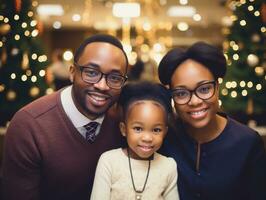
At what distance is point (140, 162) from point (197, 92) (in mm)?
570

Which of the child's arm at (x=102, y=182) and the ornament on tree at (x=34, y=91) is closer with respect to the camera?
the child's arm at (x=102, y=182)

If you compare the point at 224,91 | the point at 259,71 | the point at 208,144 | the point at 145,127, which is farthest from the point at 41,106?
the point at 259,71

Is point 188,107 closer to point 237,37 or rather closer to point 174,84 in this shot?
point 174,84

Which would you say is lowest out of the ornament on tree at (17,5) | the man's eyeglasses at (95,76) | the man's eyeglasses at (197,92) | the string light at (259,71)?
the string light at (259,71)

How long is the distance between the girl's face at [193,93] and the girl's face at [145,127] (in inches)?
6.4

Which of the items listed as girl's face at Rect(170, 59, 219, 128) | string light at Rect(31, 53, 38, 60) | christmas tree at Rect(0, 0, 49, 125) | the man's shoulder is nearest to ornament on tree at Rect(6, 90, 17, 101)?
christmas tree at Rect(0, 0, 49, 125)

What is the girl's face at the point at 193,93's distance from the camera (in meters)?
2.47

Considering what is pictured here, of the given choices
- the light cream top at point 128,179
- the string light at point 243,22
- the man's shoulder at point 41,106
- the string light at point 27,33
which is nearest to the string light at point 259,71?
the string light at point 243,22

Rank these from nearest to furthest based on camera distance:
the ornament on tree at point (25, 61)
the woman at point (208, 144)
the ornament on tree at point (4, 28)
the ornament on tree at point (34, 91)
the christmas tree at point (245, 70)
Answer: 1. the woman at point (208, 144)
2. the ornament on tree at point (4, 28)
3. the ornament on tree at point (25, 61)
4. the ornament on tree at point (34, 91)
5. the christmas tree at point (245, 70)

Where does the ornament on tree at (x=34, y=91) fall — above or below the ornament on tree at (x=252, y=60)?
below

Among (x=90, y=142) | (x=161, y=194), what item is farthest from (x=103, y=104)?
(x=161, y=194)

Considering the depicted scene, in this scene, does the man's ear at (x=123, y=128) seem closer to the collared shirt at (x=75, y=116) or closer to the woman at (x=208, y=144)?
the collared shirt at (x=75, y=116)

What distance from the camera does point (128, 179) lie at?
7.98 feet

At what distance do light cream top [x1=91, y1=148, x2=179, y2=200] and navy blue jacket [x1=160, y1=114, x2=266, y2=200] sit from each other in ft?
0.34
